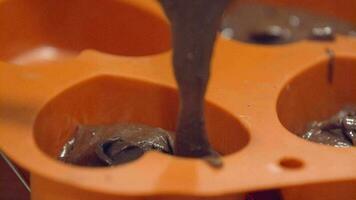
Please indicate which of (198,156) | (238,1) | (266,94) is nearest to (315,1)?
(238,1)

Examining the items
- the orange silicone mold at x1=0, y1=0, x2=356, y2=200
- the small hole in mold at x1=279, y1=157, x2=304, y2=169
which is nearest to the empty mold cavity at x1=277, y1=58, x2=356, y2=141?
the orange silicone mold at x1=0, y1=0, x2=356, y2=200

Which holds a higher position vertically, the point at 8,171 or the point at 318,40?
the point at 318,40

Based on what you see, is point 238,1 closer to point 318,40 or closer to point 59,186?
point 318,40

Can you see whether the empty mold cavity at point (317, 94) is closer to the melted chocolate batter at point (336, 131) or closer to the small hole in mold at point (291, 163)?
Result: the melted chocolate batter at point (336, 131)

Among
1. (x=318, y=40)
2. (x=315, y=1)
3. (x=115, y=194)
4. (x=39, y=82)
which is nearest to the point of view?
(x=115, y=194)

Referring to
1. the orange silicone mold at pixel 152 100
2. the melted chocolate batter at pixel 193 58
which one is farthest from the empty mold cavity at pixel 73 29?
the melted chocolate batter at pixel 193 58
